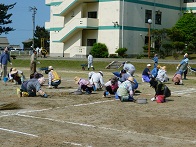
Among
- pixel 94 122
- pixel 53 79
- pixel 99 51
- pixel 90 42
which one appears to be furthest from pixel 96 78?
pixel 90 42

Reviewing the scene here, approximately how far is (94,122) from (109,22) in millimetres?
40828

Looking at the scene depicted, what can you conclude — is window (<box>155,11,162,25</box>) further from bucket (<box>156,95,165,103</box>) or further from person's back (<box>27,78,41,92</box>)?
person's back (<box>27,78,41,92</box>)

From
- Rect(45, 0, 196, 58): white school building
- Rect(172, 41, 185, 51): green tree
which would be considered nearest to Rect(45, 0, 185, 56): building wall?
Rect(45, 0, 196, 58): white school building

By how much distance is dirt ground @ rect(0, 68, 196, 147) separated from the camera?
360 inches

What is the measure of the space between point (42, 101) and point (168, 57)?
3630cm

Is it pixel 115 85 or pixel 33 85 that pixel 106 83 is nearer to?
pixel 115 85

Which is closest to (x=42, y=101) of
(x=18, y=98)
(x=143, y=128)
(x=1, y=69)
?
(x=18, y=98)

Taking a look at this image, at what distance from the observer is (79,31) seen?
54.0 metres

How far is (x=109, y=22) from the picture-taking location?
2030 inches

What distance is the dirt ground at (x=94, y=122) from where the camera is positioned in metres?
9.15

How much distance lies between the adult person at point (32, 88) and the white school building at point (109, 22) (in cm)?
3449

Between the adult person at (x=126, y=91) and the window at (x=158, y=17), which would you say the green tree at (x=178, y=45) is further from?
the adult person at (x=126, y=91)

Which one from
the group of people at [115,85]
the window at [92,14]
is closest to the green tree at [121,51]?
the window at [92,14]

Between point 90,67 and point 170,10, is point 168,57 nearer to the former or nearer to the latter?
point 170,10
